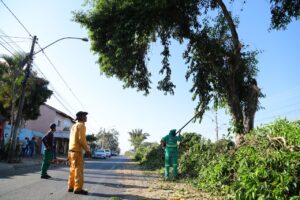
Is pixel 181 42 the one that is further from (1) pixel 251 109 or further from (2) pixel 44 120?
(2) pixel 44 120

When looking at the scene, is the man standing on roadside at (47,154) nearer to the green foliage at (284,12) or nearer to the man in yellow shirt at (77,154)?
the man in yellow shirt at (77,154)

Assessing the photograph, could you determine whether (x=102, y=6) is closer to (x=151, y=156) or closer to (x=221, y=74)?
(x=221, y=74)

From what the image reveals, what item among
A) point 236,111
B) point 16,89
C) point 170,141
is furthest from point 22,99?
point 236,111

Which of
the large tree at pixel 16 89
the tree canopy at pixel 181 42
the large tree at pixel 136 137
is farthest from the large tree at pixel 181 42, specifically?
the large tree at pixel 136 137

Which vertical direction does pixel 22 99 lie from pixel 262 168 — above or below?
above

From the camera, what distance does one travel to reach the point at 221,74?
50.4ft

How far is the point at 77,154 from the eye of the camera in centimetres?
880

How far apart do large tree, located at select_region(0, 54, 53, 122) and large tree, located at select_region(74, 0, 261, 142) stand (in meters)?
9.83

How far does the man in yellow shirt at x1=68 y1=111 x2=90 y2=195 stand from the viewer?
8.51 meters

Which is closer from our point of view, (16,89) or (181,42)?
(181,42)

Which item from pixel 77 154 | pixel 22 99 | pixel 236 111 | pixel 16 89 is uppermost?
pixel 16 89

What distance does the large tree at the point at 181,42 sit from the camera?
15.1 m

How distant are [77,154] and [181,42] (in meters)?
11.1

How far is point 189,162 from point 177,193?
5.38 metres
